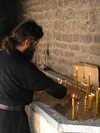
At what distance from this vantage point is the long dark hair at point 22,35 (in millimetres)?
2018

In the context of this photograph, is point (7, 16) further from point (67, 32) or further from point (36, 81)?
point (36, 81)

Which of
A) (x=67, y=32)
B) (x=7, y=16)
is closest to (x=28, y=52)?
(x=67, y=32)

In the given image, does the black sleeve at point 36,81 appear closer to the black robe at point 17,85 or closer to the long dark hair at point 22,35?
the black robe at point 17,85

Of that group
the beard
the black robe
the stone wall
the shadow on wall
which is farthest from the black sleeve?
the shadow on wall

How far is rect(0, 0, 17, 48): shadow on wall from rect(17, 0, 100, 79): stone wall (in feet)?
3.83

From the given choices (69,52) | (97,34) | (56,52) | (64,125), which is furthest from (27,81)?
(56,52)

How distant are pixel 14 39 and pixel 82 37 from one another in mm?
1687

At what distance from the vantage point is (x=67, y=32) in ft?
12.9

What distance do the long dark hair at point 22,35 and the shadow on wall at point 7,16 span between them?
4514mm

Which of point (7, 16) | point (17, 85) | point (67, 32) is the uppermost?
point (7, 16)

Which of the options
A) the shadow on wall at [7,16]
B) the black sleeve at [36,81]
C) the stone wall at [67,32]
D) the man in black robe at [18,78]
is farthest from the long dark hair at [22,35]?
the shadow on wall at [7,16]

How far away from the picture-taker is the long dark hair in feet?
6.62

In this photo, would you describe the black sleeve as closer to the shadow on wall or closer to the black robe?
the black robe

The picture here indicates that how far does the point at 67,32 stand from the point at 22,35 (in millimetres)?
2014
